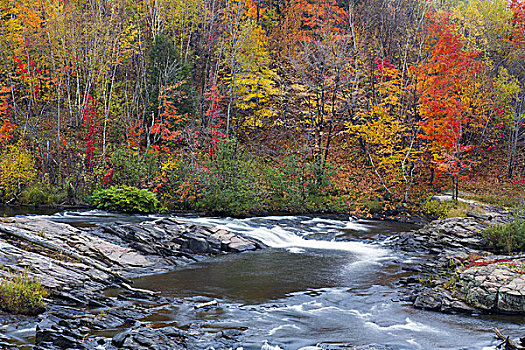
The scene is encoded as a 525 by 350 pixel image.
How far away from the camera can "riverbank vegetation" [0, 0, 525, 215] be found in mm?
20531

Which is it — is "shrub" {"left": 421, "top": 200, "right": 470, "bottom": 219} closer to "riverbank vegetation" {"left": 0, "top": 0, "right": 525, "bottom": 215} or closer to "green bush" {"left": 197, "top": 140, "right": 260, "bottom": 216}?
"riverbank vegetation" {"left": 0, "top": 0, "right": 525, "bottom": 215}

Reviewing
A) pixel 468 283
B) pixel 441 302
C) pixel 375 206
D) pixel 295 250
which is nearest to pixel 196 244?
pixel 295 250

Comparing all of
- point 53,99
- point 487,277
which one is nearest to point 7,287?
point 487,277

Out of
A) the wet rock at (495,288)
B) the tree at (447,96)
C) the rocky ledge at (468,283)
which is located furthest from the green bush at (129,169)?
the wet rock at (495,288)

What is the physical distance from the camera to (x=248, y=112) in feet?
101

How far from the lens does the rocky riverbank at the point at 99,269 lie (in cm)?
609

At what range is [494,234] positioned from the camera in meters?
13.0

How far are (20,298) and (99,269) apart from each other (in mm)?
2831

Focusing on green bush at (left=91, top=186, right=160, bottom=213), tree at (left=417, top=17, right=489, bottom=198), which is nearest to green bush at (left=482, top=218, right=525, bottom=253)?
tree at (left=417, top=17, right=489, bottom=198)

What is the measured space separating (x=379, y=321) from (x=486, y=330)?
1.76 metres

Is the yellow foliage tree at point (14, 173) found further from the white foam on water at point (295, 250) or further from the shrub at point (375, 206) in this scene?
the shrub at point (375, 206)

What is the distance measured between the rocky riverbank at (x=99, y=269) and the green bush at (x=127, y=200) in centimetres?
519

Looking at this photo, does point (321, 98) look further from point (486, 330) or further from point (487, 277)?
point (486, 330)

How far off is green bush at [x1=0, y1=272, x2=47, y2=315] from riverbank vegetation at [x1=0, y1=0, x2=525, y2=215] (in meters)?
12.3
